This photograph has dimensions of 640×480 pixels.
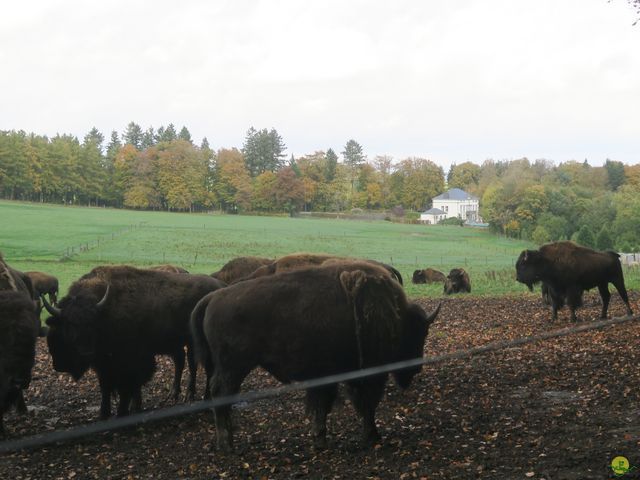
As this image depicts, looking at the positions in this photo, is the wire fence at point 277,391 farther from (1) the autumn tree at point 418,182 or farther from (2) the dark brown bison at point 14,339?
(1) the autumn tree at point 418,182

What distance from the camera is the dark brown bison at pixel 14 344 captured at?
8078 mm

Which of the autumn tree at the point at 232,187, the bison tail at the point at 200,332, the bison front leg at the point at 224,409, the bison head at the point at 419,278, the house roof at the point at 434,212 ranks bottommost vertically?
the bison head at the point at 419,278

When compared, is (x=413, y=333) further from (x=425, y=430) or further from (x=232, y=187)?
(x=232, y=187)

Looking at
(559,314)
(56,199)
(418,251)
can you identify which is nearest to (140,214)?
(56,199)

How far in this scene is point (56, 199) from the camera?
321 ft

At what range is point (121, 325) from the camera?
9430mm

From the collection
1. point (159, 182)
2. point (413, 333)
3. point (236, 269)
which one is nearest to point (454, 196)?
point (159, 182)

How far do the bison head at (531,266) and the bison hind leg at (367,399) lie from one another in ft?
35.0

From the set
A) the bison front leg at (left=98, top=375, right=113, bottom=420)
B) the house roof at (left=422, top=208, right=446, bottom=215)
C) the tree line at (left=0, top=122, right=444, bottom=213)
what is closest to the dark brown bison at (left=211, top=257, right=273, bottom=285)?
the bison front leg at (left=98, top=375, right=113, bottom=420)

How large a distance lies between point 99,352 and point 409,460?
16.2 feet

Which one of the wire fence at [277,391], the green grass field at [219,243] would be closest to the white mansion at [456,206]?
the green grass field at [219,243]

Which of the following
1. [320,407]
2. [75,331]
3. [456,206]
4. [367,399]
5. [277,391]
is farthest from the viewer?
[456,206]

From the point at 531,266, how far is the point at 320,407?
1104cm

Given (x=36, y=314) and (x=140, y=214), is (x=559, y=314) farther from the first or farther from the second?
(x=140, y=214)
